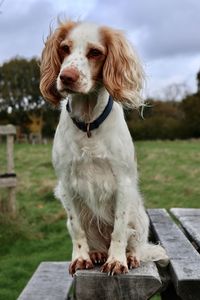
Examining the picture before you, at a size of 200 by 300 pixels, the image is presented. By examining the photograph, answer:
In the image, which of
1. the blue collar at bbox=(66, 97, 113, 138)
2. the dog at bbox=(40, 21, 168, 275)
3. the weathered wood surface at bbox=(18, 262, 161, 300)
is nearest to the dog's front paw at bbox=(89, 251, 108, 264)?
the dog at bbox=(40, 21, 168, 275)

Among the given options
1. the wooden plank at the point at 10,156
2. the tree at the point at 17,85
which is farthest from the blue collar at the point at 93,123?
the tree at the point at 17,85

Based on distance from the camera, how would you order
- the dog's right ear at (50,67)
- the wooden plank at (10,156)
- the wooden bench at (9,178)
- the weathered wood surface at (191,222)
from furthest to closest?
the wooden plank at (10,156), the wooden bench at (9,178), the weathered wood surface at (191,222), the dog's right ear at (50,67)

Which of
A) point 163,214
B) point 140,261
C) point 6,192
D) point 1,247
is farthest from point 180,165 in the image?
point 140,261

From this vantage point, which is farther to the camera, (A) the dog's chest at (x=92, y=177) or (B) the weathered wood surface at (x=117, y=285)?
(A) the dog's chest at (x=92, y=177)

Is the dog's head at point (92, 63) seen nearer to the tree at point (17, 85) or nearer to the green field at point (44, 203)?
the green field at point (44, 203)

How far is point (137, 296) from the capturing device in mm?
2793

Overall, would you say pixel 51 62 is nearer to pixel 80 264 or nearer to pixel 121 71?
pixel 121 71

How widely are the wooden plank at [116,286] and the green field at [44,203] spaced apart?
3.80 ft

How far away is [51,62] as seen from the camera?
10.3 feet

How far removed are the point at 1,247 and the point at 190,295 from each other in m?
4.87

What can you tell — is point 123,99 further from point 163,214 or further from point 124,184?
point 163,214

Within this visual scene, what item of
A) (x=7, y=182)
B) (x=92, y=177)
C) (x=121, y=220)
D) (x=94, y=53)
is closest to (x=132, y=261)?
(x=121, y=220)

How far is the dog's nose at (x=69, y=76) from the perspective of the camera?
2887mm

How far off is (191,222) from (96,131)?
1.74m
